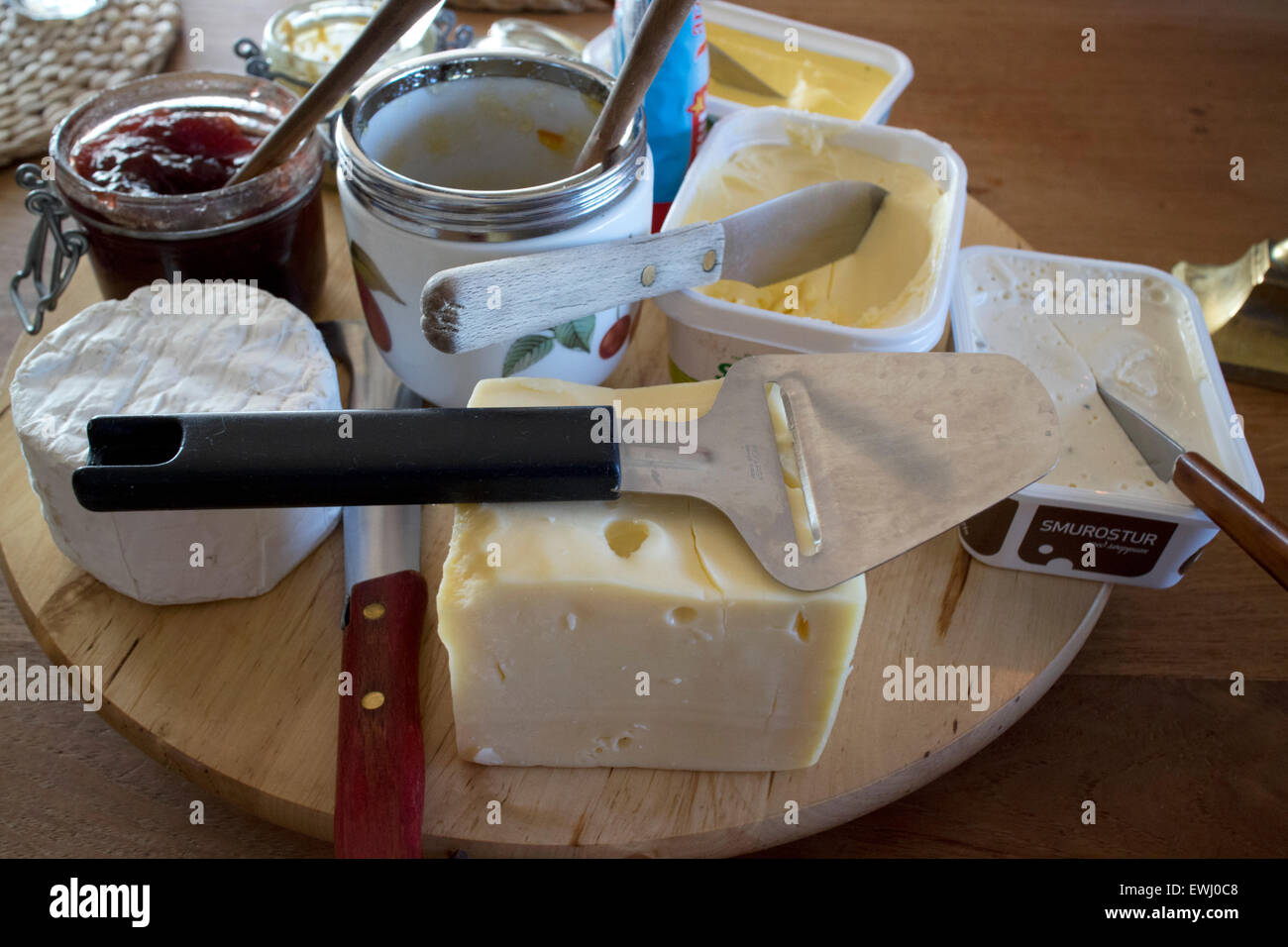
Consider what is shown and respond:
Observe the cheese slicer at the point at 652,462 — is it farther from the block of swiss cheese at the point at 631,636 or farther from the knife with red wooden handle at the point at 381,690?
the knife with red wooden handle at the point at 381,690

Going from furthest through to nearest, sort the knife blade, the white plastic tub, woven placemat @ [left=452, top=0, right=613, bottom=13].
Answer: woven placemat @ [left=452, top=0, right=613, bottom=13]
the knife blade
the white plastic tub

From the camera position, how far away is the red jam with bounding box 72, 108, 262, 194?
3.60 feet

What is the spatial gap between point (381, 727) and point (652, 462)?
30 centimetres

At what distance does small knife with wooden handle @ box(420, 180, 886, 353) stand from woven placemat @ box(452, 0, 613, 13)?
2.55 feet

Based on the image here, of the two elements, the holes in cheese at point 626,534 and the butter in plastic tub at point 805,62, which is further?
the butter in plastic tub at point 805,62

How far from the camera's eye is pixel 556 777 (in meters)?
0.83

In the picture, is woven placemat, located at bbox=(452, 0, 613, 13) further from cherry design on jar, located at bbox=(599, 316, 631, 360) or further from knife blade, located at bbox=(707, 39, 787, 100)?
cherry design on jar, located at bbox=(599, 316, 631, 360)

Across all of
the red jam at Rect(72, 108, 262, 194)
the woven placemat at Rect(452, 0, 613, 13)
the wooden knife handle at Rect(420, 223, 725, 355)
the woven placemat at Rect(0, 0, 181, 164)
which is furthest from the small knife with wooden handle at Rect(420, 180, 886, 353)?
the woven placemat at Rect(0, 0, 181, 164)

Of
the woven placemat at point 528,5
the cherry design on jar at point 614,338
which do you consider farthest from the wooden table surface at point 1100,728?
the cherry design on jar at point 614,338

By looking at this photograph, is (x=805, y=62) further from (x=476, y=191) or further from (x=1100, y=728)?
(x=1100, y=728)

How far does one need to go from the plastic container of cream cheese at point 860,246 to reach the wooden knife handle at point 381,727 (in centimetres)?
36

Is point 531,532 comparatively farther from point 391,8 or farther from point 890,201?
point 890,201

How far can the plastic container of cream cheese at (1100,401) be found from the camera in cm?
94

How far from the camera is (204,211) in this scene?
3.38 ft
